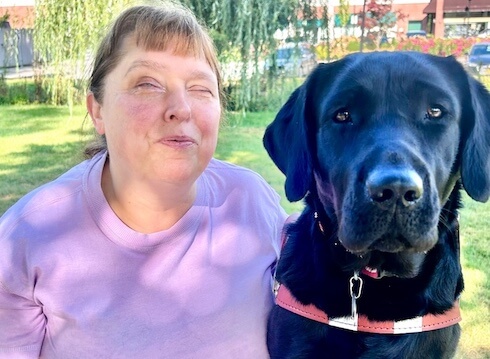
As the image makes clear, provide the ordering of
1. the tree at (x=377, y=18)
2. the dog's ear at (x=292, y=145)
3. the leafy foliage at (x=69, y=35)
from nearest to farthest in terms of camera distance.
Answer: the dog's ear at (x=292, y=145)
the leafy foliage at (x=69, y=35)
the tree at (x=377, y=18)

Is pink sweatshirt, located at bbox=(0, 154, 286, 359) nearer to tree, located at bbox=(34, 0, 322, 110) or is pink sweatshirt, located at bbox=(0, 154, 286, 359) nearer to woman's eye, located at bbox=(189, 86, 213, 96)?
woman's eye, located at bbox=(189, 86, 213, 96)

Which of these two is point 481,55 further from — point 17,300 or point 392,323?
point 17,300

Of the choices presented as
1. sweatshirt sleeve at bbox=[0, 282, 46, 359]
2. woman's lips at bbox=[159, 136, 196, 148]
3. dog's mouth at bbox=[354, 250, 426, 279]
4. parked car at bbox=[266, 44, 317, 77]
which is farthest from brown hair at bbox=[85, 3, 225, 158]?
parked car at bbox=[266, 44, 317, 77]

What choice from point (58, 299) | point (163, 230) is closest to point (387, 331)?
point (163, 230)

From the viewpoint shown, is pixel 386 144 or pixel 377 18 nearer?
pixel 386 144

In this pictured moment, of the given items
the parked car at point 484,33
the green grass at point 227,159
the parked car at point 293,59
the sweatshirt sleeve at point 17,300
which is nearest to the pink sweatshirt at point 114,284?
the sweatshirt sleeve at point 17,300

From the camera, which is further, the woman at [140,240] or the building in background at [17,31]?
the building in background at [17,31]

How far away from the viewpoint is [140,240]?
1.46 m

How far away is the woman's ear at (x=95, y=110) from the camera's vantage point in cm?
157

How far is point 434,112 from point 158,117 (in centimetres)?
71

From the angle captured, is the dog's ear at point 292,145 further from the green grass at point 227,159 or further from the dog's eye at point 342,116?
the green grass at point 227,159

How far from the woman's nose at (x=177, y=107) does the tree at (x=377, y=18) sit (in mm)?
2953

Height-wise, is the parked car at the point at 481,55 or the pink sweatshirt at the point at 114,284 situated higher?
the parked car at the point at 481,55

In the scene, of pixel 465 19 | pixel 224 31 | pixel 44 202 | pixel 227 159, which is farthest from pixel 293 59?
pixel 44 202
